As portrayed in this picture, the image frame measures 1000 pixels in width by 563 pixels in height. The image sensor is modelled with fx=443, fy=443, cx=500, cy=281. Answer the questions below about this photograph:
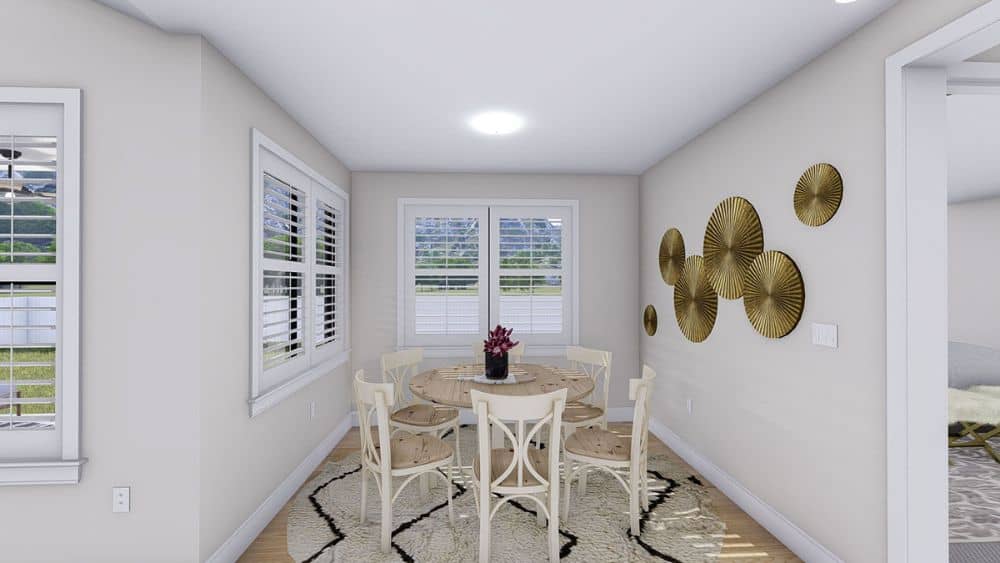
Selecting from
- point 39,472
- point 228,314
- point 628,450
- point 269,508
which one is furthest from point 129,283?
point 628,450

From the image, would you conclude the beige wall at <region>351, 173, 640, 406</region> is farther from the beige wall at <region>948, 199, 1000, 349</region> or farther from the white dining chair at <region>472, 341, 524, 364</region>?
the beige wall at <region>948, 199, 1000, 349</region>

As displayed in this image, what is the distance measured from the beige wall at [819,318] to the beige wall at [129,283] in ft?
9.39

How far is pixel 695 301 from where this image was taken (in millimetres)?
3299

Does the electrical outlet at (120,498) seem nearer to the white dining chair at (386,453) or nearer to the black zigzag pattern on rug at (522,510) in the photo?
the black zigzag pattern on rug at (522,510)

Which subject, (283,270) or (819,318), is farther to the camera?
(283,270)

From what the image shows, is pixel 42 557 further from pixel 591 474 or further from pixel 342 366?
pixel 591 474

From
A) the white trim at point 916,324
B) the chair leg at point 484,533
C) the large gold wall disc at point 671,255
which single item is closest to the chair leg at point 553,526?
the chair leg at point 484,533

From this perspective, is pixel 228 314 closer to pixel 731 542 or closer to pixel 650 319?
pixel 731 542

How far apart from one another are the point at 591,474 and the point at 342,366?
238 centimetres

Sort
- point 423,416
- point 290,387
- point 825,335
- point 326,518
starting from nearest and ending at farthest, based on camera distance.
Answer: point 825,335
point 326,518
point 290,387
point 423,416

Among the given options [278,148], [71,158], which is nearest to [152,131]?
[71,158]

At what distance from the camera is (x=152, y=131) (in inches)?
75.9

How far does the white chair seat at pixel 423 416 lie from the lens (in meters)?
2.94

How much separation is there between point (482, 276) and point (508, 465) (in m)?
2.40
